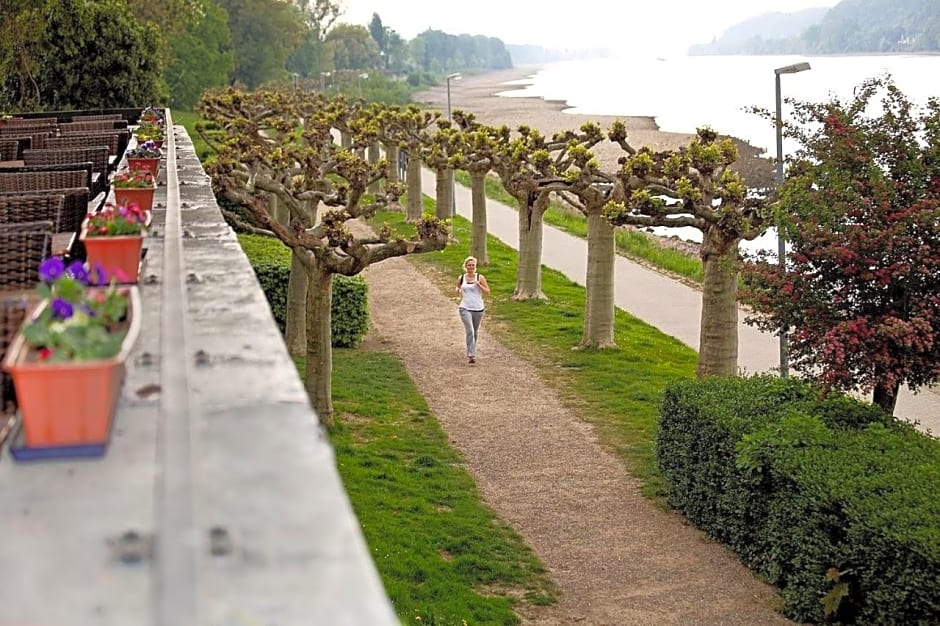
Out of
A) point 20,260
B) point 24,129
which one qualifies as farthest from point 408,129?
point 20,260

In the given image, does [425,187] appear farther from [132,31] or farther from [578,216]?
[132,31]

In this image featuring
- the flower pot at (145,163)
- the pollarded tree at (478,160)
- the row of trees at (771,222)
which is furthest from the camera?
the pollarded tree at (478,160)

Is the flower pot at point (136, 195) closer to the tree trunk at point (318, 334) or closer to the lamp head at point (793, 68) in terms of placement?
the tree trunk at point (318, 334)

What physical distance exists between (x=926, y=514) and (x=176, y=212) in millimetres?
5800

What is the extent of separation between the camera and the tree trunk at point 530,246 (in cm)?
2355

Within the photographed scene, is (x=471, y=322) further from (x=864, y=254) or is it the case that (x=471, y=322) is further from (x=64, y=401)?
(x=64, y=401)

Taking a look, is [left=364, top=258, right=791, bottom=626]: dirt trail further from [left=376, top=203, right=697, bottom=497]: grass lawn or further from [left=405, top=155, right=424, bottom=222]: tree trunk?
[left=405, top=155, right=424, bottom=222]: tree trunk

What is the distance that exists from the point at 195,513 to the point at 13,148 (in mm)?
12529


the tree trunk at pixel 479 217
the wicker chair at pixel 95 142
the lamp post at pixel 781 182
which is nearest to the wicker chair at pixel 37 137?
the wicker chair at pixel 95 142

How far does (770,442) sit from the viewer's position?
10.5 meters

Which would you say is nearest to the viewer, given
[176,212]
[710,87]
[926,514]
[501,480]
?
[176,212]

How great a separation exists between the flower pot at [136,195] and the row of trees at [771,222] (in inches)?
259

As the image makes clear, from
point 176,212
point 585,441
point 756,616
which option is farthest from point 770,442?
point 176,212

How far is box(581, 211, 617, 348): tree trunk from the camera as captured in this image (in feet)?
64.6
